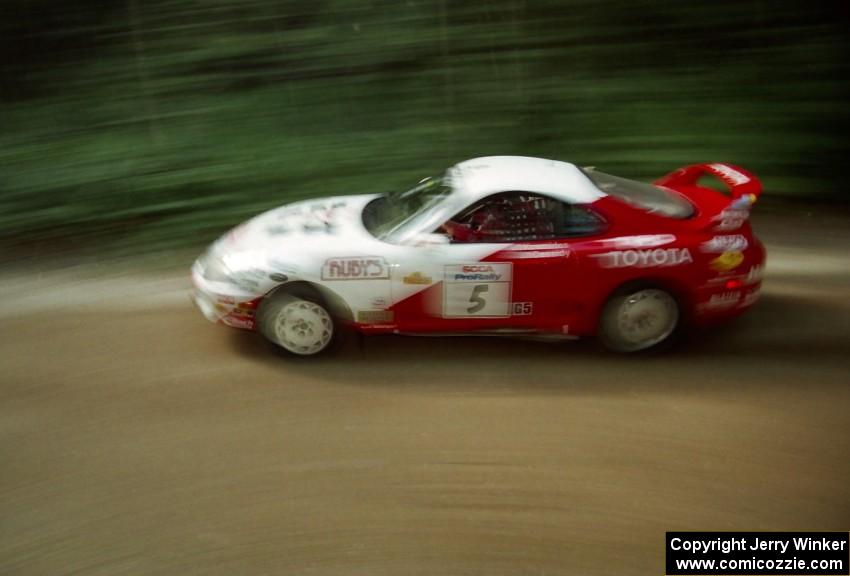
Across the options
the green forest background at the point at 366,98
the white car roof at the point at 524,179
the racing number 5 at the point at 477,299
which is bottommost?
the racing number 5 at the point at 477,299

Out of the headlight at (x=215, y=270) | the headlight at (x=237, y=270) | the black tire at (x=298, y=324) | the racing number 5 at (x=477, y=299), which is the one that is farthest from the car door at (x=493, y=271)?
the headlight at (x=215, y=270)

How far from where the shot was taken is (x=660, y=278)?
5.19 metres

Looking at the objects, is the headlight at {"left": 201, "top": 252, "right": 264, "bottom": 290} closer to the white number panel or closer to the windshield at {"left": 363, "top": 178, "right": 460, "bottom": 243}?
the windshield at {"left": 363, "top": 178, "right": 460, "bottom": 243}

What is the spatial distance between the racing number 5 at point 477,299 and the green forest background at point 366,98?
12.5 feet

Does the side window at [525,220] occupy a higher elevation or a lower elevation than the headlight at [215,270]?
higher

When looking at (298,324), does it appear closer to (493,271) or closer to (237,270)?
(237,270)

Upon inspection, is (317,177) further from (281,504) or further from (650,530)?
(650,530)

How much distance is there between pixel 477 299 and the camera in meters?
5.15

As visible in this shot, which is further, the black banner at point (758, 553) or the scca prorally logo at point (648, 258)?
the scca prorally logo at point (648, 258)

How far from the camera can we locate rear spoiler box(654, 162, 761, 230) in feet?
17.5

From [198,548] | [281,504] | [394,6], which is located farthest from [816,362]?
[394,6]

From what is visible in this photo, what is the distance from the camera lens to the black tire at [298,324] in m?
5.23

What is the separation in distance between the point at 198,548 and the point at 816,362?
13.1 ft

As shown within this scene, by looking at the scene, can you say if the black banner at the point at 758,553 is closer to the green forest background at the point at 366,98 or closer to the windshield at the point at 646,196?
the windshield at the point at 646,196
